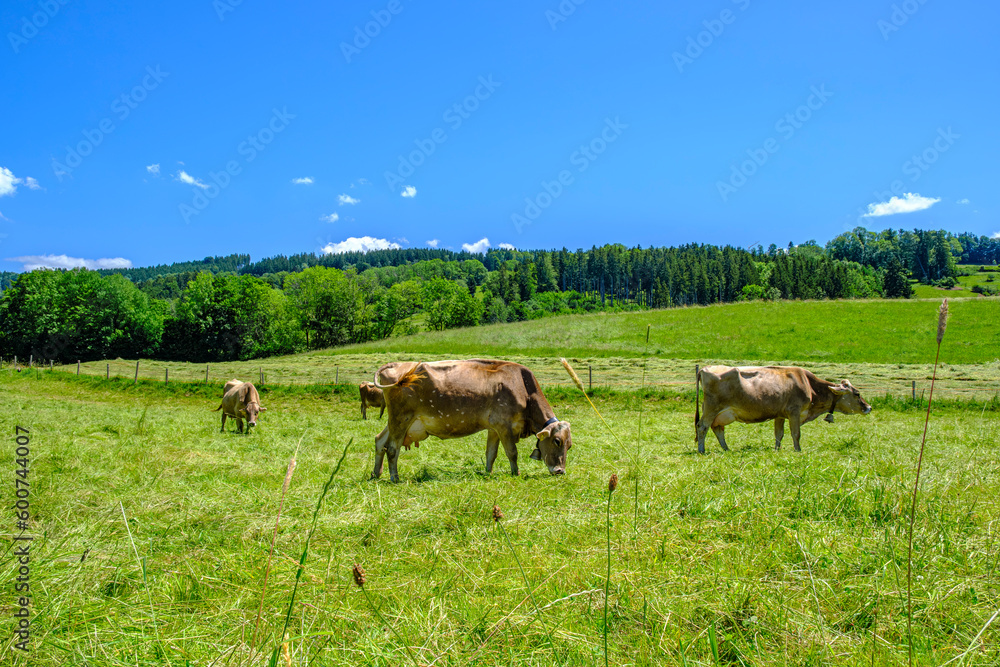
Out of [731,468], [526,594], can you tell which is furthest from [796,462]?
[526,594]

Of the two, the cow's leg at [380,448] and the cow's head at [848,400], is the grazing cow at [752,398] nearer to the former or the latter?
the cow's head at [848,400]

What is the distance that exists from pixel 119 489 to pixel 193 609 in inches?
151

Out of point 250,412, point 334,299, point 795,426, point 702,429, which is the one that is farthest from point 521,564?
point 334,299

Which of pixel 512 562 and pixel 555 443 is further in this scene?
pixel 555 443

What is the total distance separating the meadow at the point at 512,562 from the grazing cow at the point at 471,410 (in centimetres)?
53

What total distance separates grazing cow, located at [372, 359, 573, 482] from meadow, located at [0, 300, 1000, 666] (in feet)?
1.74

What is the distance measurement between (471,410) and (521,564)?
4851mm

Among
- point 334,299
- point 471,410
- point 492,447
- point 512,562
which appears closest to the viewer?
point 512,562

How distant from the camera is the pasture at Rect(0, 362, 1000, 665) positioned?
2.72m

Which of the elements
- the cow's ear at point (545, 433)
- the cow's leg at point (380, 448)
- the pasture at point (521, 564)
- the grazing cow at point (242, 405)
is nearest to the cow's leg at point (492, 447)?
the cow's ear at point (545, 433)

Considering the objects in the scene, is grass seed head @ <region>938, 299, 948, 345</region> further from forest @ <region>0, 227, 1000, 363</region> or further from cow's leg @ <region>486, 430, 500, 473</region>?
forest @ <region>0, 227, 1000, 363</region>

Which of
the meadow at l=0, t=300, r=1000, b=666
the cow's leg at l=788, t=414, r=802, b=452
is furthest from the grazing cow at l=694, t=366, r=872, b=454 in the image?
the meadow at l=0, t=300, r=1000, b=666

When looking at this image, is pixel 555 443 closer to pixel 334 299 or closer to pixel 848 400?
pixel 848 400

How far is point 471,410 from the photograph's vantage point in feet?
27.9
